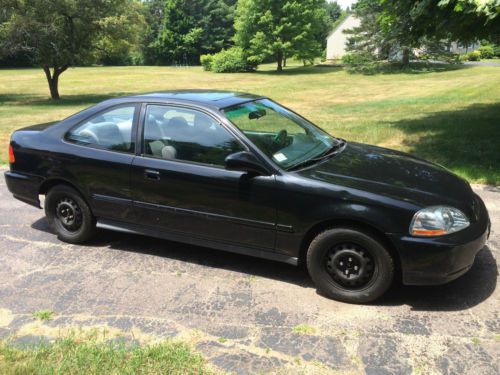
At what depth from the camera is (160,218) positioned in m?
4.43

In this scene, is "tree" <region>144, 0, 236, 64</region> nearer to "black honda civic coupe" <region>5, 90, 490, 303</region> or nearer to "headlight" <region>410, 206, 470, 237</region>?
"black honda civic coupe" <region>5, 90, 490, 303</region>

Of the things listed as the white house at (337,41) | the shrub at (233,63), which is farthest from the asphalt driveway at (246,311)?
the white house at (337,41)

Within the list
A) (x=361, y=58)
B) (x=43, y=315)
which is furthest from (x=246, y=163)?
(x=361, y=58)

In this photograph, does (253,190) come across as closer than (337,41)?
Yes

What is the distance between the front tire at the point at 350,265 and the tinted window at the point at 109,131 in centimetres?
198

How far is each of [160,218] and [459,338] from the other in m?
2.60

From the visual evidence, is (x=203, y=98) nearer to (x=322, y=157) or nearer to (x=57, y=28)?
(x=322, y=157)

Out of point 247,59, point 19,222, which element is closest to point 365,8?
point 247,59

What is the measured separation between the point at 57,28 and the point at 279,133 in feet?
63.5

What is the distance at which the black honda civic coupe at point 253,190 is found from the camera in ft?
11.8

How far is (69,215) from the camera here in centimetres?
500

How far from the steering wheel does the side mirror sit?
0.43 meters

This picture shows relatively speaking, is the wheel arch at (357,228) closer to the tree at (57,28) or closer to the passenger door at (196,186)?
the passenger door at (196,186)

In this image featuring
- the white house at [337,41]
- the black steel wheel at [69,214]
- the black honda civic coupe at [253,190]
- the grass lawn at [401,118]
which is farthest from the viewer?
the white house at [337,41]
